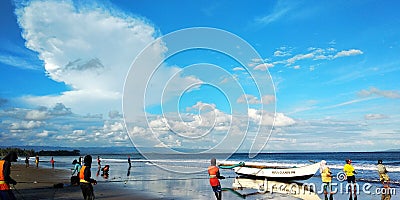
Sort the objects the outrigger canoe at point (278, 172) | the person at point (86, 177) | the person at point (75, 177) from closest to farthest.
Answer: the person at point (86, 177) → the person at point (75, 177) → the outrigger canoe at point (278, 172)

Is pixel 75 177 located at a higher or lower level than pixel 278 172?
higher

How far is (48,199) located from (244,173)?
1834 centimetres

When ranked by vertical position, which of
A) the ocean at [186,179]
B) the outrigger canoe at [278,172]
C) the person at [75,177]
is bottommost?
the ocean at [186,179]

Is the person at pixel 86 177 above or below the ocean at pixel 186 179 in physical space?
above

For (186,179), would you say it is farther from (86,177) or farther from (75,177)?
(86,177)

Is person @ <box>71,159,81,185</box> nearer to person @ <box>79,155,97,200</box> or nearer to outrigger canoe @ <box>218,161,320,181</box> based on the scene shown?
person @ <box>79,155,97,200</box>

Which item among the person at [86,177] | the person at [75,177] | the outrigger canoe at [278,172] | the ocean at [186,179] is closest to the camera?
the person at [86,177]

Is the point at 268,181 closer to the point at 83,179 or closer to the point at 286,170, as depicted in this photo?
the point at 286,170

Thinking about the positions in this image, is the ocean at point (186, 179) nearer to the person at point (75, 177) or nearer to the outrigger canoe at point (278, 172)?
the outrigger canoe at point (278, 172)

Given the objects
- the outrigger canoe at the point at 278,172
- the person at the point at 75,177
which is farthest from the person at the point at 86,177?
the outrigger canoe at the point at 278,172

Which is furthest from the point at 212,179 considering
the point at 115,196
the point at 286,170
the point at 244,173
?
the point at 244,173

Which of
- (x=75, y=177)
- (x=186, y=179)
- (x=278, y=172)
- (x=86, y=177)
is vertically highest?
(x=86, y=177)

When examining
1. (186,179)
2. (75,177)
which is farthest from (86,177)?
(186,179)

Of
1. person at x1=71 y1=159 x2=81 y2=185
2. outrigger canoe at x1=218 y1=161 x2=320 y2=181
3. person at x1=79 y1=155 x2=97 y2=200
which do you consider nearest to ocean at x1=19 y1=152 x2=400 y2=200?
outrigger canoe at x1=218 y1=161 x2=320 y2=181
